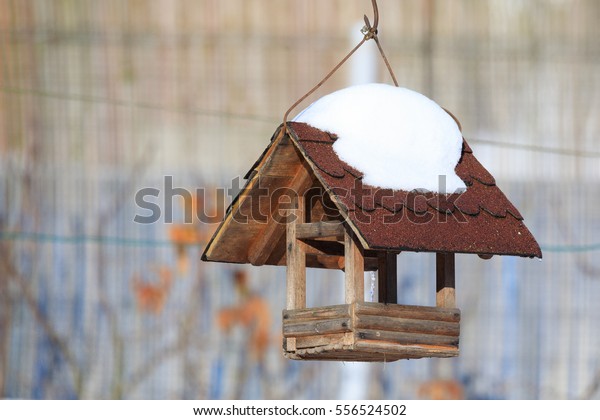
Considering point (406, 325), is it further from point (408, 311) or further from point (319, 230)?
point (319, 230)

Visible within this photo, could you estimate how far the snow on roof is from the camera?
18.7 feet

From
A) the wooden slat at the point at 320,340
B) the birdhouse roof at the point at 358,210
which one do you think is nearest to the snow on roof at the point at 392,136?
the birdhouse roof at the point at 358,210

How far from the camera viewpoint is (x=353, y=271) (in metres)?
5.71

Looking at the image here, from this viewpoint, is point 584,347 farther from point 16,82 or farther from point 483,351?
point 16,82

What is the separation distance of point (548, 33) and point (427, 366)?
2.10m

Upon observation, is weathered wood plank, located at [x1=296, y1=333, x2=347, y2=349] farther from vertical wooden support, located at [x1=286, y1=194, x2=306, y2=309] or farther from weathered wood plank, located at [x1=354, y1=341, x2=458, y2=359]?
vertical wooden support, located at [x1=286, y1=194, x2=306, y2=309]

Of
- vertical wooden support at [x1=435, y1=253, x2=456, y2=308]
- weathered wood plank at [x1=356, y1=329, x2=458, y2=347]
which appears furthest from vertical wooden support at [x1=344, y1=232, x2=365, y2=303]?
vertical wooden support at [x1=435, y1=253, x2=456, y2=308]

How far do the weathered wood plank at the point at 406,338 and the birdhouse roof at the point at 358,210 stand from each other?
1.12 ft

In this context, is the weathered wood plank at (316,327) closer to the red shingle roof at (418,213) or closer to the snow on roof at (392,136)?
the red shingle roof at (418,213)

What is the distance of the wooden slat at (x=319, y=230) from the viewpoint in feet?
19.1

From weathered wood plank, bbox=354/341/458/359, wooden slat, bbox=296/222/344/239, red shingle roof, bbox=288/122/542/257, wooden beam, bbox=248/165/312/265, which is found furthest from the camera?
wooden beam, bbox=248/165/312/265

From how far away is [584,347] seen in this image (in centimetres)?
872

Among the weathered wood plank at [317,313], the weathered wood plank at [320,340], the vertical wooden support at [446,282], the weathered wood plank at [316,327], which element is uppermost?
the vertical wooden support at [446,282]

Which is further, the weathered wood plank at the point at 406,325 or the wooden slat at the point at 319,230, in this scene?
the wooden slat at the point at 319,230
